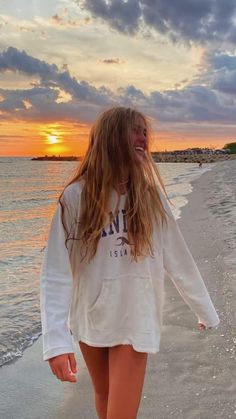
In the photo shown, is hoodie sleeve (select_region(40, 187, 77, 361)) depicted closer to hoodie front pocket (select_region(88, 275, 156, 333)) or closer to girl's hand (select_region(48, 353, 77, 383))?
girl's hand (select_region(48, 353, 77, 383))

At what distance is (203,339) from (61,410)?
63.4 inches

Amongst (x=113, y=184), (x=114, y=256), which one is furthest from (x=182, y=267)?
(x=113, y=184)

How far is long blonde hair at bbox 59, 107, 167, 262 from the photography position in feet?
7.73

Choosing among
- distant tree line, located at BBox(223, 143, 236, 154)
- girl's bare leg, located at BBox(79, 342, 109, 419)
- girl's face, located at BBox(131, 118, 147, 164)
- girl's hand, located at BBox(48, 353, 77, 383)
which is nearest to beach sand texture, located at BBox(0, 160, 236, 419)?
girl's bare leg, located at BBox(79, 342, 109, 419)

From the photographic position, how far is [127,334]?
2.34 m

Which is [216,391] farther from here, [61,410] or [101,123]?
[101,123]

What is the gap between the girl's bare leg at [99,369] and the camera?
245 cm

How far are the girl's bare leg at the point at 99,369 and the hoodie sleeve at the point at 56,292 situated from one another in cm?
27

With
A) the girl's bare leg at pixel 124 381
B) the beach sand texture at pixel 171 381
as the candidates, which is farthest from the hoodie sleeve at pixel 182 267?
the beach sand texture at pixel 171 381

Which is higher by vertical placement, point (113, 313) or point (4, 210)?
point (113, 313)

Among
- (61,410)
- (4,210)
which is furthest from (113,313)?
(4,210)

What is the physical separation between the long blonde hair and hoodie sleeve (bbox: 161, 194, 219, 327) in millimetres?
88

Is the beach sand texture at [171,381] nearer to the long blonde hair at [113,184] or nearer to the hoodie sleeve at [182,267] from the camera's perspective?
the hoodie sleeve at [182,267]

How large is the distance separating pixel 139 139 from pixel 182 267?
0.71 m
